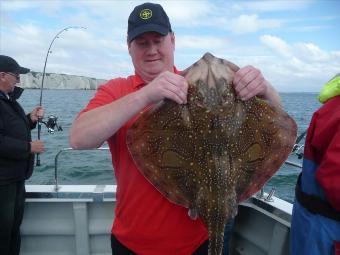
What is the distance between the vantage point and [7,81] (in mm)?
5285

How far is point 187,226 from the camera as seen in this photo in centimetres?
273

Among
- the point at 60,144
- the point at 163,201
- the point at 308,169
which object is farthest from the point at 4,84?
the point at 60,144

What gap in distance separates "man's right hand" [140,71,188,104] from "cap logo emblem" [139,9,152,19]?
0.76m

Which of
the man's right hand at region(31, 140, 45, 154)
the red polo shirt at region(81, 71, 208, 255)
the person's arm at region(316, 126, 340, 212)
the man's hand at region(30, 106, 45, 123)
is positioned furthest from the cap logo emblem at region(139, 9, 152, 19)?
the man's hand at region(30, 106, 45, 123)

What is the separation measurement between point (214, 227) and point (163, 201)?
46cm

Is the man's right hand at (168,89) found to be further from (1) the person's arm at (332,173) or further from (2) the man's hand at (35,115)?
(2) the man's hand at (35,115)

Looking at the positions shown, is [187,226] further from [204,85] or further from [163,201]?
[204,85]

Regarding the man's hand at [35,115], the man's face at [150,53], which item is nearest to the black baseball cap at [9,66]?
the man's hand at [35,115]

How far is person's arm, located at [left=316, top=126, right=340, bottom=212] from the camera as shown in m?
2.10

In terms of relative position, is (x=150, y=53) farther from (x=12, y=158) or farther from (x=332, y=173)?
(x=12, y=158)

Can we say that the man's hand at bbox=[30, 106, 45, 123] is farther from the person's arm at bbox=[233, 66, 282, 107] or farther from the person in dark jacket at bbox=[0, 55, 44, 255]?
the person's arm at bbox=[233, 66, 282, 107]

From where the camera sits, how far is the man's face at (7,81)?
5.25 metres

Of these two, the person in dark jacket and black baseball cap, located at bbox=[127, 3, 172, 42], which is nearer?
black baseball cap, located at bbox=[127, 3, 172, 42]

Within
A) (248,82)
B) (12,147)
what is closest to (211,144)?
(248,82)
